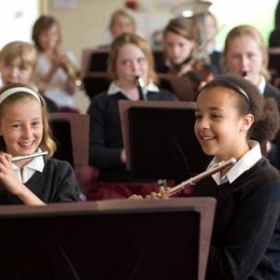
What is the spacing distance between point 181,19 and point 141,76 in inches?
39.9

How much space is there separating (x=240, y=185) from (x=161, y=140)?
0.73 meters

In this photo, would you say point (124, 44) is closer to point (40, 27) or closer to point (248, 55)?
point (248, 55)

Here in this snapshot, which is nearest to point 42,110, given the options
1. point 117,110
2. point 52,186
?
point 52,186

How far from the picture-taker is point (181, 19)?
12.6ft

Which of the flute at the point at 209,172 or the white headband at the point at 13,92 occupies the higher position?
the white headband at the point at 13,92

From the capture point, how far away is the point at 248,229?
1.56 meters

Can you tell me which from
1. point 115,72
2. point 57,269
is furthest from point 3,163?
point 115,72

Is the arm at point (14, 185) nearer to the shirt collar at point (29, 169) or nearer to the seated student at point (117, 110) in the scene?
the shirt collar at point (29, 169)

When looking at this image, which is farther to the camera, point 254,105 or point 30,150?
point 30,150

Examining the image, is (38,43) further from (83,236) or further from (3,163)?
(83,236)

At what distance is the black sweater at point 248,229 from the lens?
1.56 metres

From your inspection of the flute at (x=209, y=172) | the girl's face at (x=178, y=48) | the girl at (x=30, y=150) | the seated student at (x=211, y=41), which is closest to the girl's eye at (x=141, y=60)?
the girl's face at (x=178, y=48)

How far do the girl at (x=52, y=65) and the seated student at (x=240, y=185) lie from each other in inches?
104

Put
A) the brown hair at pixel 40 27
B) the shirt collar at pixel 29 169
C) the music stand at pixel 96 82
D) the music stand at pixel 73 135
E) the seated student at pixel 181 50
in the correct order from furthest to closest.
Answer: the brown hair at pixel 40 27, the seated student at pixel 181 50, the music stand at pixel 96 82, the music stand at pixel 73 135, the shirt collar at pixel 29 169
